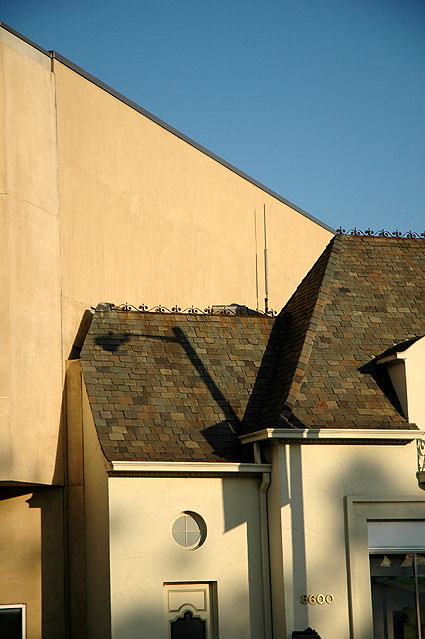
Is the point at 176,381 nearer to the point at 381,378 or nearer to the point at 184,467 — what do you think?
the point at 184,467

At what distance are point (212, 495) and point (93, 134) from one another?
906 centimetres

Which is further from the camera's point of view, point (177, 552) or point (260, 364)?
point (260, 364)

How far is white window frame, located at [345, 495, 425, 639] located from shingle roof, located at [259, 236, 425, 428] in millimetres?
1460

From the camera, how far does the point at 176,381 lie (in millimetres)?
21375

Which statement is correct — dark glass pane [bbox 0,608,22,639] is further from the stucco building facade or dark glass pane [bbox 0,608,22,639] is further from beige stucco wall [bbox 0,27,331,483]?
beige stucco wall [bbox 0,27,331,483]

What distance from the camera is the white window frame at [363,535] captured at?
19.2m

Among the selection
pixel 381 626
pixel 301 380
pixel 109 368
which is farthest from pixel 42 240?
pixel 381 626

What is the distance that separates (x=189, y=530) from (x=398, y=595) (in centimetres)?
421

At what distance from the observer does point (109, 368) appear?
69.5 feet

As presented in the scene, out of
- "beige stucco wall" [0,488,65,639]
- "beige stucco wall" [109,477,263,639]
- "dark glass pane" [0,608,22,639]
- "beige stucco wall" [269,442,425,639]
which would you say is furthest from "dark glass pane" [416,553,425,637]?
"dark glass pane" [0,608,22,639]

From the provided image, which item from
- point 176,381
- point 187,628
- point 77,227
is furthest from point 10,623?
point 77,227

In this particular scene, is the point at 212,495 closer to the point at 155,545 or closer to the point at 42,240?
the point at 155,545

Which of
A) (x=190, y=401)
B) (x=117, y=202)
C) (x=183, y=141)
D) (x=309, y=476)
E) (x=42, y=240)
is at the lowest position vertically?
(x=309, y=476)

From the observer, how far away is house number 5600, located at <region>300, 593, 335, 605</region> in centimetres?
1903
